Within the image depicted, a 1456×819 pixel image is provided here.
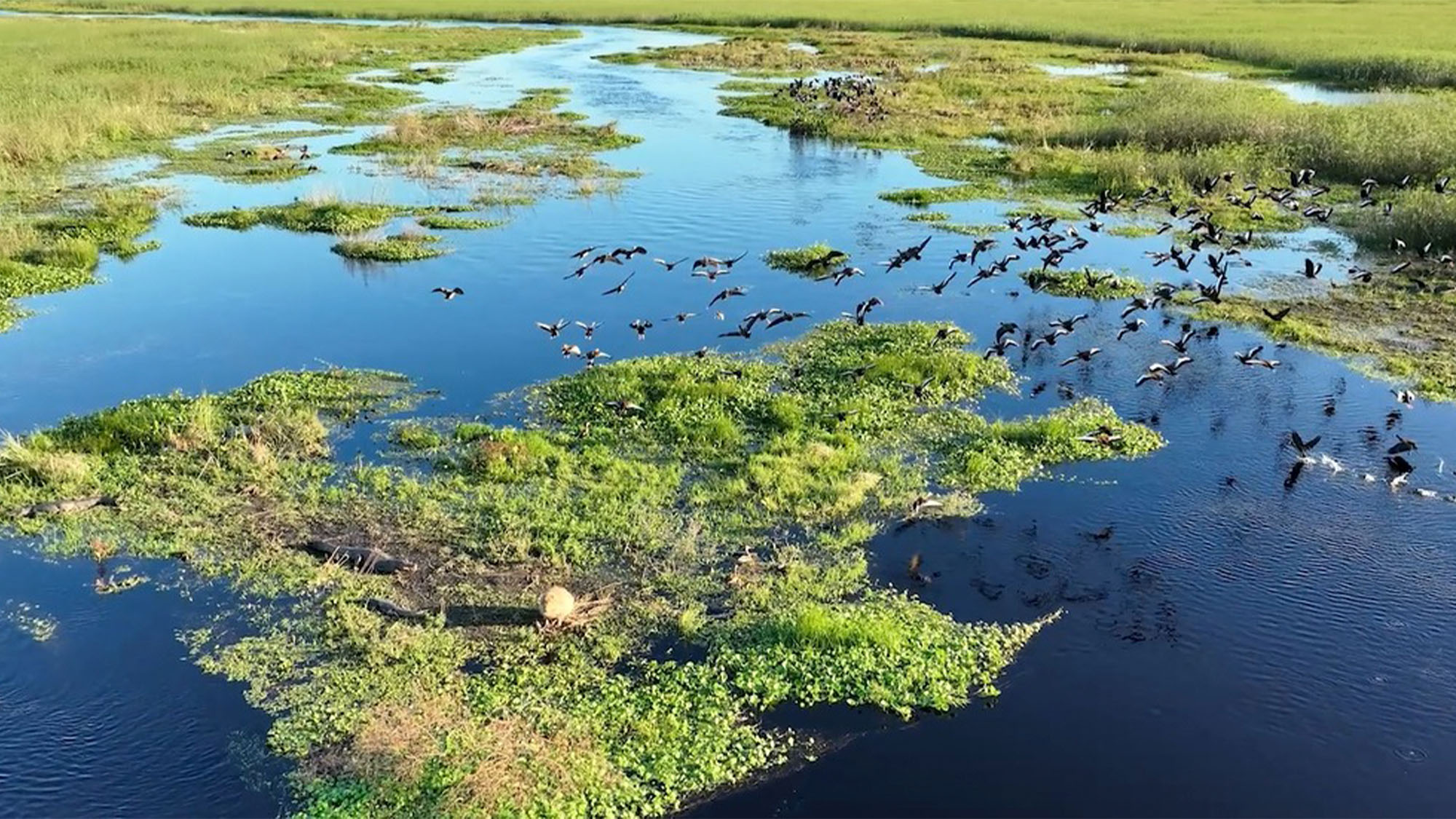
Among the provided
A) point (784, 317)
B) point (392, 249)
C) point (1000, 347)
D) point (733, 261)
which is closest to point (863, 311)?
point (784, 317)

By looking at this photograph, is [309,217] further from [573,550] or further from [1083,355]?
[1083,355]

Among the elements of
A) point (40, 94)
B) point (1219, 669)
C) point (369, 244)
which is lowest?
point (1219, 669)

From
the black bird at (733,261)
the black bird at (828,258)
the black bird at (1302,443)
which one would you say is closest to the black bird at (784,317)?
the black bird at (733,261)

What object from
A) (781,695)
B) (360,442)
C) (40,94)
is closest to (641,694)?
(781,695)

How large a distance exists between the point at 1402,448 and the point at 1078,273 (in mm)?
9432

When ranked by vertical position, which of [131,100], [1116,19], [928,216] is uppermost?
[1116,19]

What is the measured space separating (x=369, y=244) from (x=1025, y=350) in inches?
620

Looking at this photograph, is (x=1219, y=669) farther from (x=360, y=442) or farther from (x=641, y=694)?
Result: (x=360, y=442)

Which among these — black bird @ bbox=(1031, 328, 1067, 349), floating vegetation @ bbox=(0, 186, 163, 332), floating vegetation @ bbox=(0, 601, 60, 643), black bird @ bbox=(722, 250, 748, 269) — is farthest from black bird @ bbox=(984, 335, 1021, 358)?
floating vegetation @ bbox=(0, 186, 163, 332)

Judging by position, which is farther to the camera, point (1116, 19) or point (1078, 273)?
point (1116, 19)

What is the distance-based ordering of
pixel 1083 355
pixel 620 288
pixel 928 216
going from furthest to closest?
pixel 928 216, pixel 620 288, pixel 1083 355

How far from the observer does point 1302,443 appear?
16078 mm

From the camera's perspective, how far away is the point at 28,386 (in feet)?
60.8

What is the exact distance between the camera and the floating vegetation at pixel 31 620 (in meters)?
11.8
